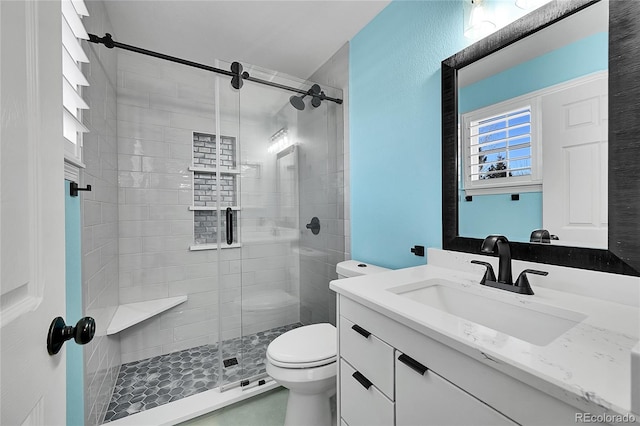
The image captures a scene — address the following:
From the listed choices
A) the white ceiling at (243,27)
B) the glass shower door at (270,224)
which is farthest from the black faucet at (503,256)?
the white ceiling at (243,27)

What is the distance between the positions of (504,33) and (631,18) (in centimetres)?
39

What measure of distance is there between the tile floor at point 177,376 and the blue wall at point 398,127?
0.97m

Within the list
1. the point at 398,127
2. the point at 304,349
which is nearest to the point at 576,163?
the point at 398,127

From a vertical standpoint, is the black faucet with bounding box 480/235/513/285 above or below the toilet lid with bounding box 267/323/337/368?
above

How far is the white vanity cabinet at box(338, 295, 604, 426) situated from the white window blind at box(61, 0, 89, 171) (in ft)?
4.31

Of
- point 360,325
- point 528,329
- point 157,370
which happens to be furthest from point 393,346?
point 157,370

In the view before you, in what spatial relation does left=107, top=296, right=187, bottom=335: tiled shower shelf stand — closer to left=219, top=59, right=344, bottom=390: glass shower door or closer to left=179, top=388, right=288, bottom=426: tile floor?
left=219, top=59, right=344, bottom=390: glass shower door

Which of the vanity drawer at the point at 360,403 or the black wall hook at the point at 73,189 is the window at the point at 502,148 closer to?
the vanity drawer at the point at 360,403

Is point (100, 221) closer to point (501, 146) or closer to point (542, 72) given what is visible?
point (501, 146)

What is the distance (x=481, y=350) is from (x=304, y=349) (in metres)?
1.00

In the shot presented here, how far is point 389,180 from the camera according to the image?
169cm

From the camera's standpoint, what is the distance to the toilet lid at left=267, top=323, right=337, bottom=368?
4.25 feet

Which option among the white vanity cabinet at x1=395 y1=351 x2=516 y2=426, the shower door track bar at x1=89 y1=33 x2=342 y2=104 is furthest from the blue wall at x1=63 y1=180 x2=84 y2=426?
the white vanity cabinet at x1=395 y1=351 x2=516 y2=426

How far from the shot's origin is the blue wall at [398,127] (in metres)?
1.39
